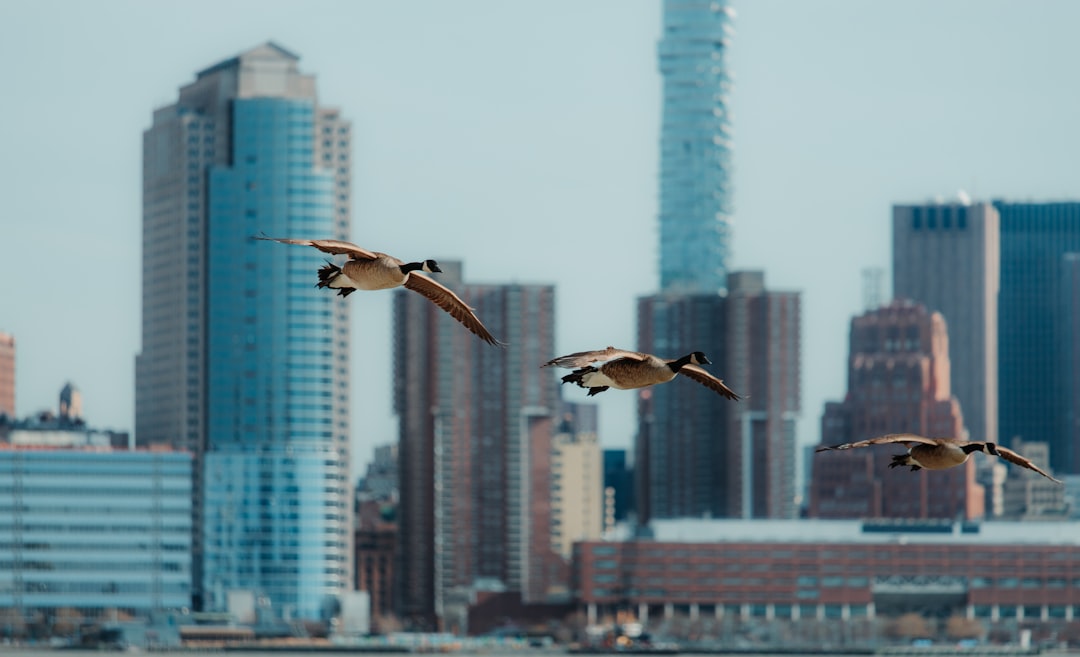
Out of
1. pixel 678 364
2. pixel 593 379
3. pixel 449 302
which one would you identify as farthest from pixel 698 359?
pixel 449 302

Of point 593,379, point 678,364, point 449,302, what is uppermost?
point 449,302

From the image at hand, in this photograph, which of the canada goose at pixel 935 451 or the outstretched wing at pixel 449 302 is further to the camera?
the canada goose at pixel 935 451

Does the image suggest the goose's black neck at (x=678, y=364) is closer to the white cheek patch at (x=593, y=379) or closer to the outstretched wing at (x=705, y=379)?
the outstretched wing at (x=705, y=379)

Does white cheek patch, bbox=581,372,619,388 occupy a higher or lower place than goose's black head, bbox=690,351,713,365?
lower

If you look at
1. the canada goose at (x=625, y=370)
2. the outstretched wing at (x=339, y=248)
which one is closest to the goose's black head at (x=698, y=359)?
the canada goose at (x=625, y=370)

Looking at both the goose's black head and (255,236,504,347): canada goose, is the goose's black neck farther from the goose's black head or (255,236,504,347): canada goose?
(255,236,504,347): canada goose

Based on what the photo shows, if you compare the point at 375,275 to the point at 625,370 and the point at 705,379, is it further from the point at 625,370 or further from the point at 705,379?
the point at 705,379

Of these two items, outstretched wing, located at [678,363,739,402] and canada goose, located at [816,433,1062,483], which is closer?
outstretched wing, located at [678,363,739,402]

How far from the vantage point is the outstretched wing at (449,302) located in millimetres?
37656

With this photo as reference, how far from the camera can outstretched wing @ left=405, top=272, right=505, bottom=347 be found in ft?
124

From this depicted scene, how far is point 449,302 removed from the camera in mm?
38344

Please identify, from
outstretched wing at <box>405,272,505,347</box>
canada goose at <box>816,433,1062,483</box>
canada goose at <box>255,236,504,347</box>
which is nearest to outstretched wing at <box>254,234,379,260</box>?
canada goose at <box>255,236,504,347</box>

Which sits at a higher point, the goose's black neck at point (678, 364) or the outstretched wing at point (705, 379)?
the goose's black neck at point (678, 364)

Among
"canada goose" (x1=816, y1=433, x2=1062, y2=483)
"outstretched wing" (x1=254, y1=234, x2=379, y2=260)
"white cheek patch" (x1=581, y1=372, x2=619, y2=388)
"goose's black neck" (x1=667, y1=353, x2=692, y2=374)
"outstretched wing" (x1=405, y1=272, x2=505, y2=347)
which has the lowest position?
"canada goose" (x1=816, y1=433, x2=1062, y2=483)
